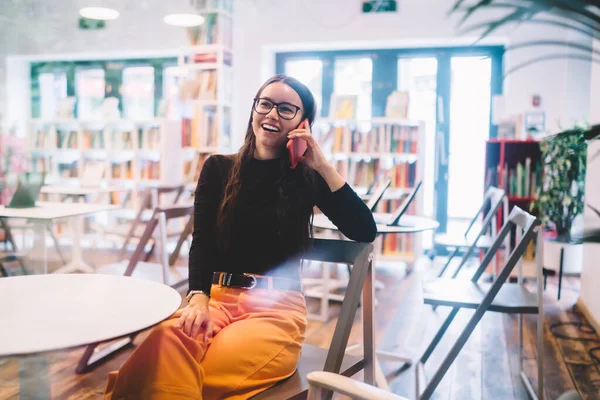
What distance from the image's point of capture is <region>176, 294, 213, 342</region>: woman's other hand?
1263 mm

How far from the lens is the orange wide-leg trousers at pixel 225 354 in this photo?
1.06 metres

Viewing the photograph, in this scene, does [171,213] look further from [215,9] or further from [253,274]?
[215,9]

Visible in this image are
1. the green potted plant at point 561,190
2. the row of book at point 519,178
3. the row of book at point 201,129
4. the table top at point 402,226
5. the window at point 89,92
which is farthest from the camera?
the window at point 89,92

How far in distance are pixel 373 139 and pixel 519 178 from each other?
Answer: 1.38 metres

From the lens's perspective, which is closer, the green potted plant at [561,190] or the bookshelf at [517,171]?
the green potted plant at [561,190]

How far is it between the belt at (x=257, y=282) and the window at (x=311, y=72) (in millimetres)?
4903

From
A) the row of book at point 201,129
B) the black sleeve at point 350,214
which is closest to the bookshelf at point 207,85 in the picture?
the row of book at point 201,129

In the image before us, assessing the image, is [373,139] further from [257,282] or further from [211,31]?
[257,282]

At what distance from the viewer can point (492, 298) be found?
185 centimetres

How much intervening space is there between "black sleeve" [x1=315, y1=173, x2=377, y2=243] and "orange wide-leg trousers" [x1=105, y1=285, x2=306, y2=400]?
0.86 ft

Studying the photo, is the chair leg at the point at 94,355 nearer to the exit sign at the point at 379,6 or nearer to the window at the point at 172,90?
the window at the point at 172,90

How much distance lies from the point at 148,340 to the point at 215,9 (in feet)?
15.1

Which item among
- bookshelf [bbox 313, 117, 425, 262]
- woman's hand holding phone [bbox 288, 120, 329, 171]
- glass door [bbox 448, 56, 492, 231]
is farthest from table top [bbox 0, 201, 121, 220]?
glass door [bbox 448, 56, 492, 231]

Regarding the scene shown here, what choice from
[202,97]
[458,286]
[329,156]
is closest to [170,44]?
[202,97]
